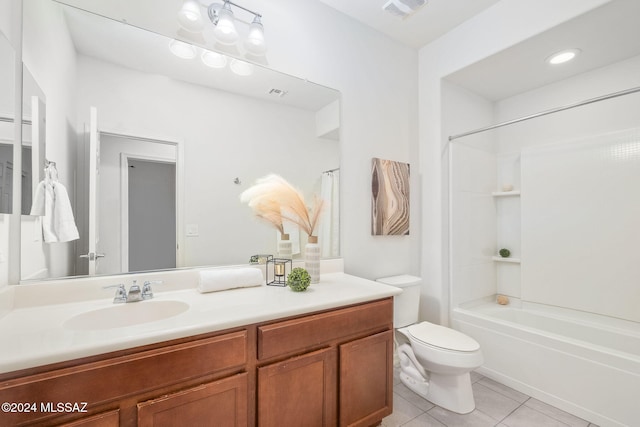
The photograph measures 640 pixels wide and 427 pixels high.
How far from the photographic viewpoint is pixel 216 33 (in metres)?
1.56

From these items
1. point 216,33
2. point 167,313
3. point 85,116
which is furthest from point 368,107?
point 167,313

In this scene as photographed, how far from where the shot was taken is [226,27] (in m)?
1.56

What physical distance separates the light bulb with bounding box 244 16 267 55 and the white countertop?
4.67ft

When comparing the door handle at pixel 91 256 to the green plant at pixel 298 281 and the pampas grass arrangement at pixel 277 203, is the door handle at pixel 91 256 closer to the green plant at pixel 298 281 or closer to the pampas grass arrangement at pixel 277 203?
the pampas grass arrangement at pixel 277 203

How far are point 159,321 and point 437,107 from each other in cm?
255

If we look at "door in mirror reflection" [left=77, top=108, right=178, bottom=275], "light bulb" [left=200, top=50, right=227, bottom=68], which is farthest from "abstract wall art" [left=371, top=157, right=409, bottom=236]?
"door in mirror reflection" [left=77, top=108, right=178, bottom=275]

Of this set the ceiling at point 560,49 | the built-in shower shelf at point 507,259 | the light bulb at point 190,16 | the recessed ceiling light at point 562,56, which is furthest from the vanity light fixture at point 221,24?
the built-in shower shelf at point 507,259

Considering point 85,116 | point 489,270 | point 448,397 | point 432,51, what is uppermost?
point 432,51

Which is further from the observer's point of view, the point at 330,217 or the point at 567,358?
the point at 330,217

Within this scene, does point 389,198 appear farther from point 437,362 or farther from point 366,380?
point 366,380

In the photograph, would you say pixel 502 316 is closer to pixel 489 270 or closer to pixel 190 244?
pixel 489 270

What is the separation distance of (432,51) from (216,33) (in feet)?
6.22

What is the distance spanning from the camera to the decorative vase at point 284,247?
1.79 m

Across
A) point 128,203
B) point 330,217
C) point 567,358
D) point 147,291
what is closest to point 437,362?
point 567,358
